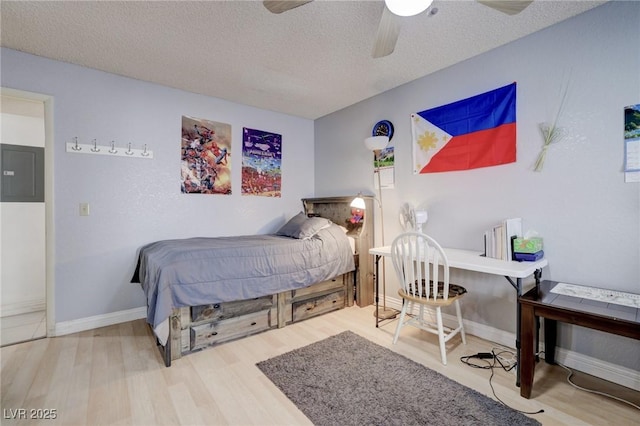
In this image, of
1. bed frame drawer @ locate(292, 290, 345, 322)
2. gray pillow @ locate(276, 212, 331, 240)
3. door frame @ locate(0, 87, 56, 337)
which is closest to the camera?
door frame @ locate(0, 87, 56, 337)

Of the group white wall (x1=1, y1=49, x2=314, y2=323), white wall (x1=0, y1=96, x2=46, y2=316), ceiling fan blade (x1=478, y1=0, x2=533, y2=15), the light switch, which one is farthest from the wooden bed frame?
white wall (x1=0, y1=96, x2=46, y2=316)

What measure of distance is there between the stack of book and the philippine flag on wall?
525 millimetres

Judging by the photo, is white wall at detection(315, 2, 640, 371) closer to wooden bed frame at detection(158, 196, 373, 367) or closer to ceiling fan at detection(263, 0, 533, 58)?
ceiling fan at detection(263, 0, 533, 58)

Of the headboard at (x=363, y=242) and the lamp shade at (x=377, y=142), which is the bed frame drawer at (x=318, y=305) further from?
the lamp shade at (x=377, y=142)

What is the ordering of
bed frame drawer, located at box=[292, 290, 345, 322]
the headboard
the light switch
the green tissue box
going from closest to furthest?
1. the green tissue box
2. the light switch
3. bed frame drawer, located at box=[292, 290, 345, 322]
4. the headboard

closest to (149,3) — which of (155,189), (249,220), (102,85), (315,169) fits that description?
(102,85)

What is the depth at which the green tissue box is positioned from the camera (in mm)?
1935

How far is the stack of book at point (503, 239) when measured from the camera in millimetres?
2014

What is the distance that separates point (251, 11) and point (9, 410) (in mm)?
2704

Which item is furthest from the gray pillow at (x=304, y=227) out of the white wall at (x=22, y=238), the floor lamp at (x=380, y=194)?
the white wall at (x=22, y=238)

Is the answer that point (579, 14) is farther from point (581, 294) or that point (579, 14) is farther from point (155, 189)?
point (155, 189)

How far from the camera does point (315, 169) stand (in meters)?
4.18

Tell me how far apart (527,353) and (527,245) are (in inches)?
28.4

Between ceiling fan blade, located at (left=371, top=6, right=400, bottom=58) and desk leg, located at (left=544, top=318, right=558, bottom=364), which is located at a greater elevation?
ceiling fan blade, located at (left=371, top=6, right=400, bottom=58)
